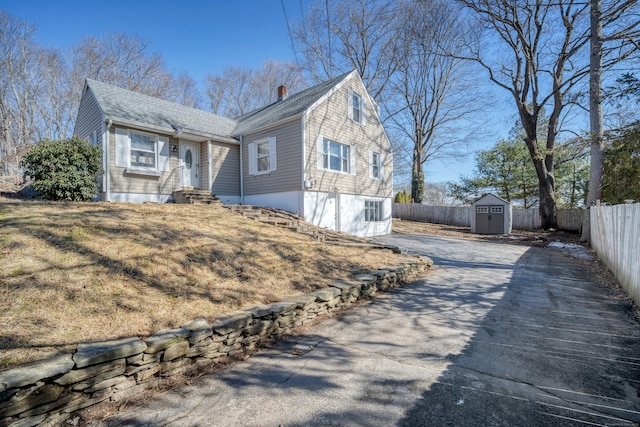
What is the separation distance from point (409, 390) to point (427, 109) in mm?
25962

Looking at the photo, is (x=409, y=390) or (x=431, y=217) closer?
(x=409, y=390)

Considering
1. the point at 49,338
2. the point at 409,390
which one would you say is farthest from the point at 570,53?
the point at 49,338

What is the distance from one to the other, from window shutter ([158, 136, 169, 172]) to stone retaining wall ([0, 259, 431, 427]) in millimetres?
9341

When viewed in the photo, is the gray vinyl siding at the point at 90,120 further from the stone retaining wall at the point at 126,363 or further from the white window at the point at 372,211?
the white window at the point at 372,211

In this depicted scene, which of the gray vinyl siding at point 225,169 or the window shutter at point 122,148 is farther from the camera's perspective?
the gray vinyl siding at point 225,169

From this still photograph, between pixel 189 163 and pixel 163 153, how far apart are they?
1.11 metres

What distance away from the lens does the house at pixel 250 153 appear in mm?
10211

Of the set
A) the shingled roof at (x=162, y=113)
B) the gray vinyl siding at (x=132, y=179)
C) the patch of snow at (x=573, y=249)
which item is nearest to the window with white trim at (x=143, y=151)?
the gray vinyl siding at (x=132, y=179)

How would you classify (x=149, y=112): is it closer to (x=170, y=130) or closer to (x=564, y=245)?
(x=170, y=130)

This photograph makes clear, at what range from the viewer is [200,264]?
15.3ft

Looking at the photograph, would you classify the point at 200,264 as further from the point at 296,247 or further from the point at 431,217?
the point at 431,217

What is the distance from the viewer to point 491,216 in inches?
676

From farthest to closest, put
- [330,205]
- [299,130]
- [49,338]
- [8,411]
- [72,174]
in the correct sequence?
[330,205] < [299,130] < [72,174] < [49,338] < [8,411]

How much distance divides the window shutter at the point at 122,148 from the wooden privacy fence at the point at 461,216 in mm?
20268
